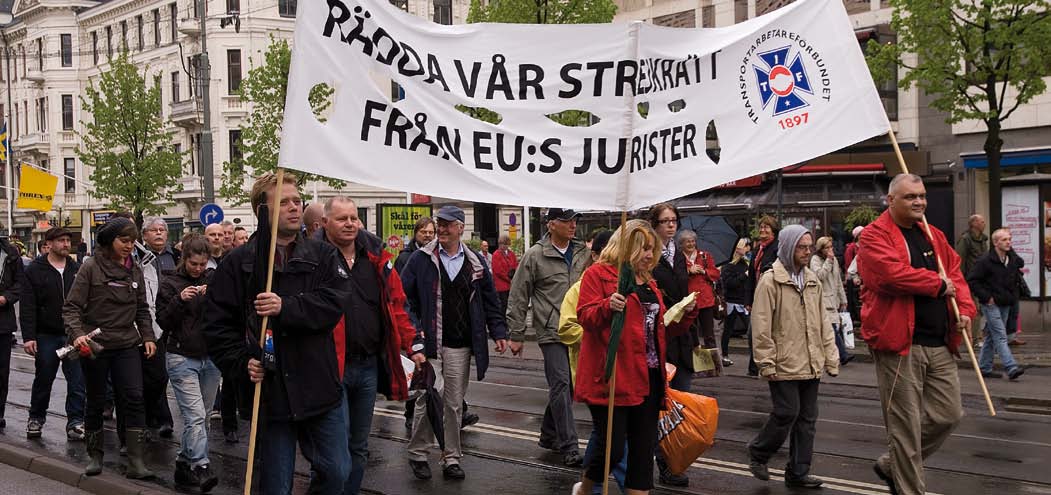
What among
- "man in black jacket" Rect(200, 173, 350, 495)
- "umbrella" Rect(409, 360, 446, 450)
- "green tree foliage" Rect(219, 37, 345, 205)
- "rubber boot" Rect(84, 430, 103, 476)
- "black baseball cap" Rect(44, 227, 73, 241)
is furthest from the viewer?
"green tree foliage" Rect(219, 37, 345, 205)

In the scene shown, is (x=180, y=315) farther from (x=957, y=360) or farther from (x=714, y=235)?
(x=714, y=235)

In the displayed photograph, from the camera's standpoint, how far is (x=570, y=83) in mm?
6535

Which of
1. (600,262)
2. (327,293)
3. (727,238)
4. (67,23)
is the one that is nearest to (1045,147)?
(727,238)

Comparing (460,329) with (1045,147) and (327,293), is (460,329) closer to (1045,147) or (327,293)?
(327,293)

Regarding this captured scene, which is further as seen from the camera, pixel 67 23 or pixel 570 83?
pixel 67 23

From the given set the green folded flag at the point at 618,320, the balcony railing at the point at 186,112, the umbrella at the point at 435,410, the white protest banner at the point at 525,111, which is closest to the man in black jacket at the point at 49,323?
the umbrella at the point at 435,410

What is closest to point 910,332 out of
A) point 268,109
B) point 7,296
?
point 7,296

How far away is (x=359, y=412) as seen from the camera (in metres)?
6.98

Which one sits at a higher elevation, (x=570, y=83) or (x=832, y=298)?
(x=570, y=83)

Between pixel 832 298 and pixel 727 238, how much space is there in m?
14.2

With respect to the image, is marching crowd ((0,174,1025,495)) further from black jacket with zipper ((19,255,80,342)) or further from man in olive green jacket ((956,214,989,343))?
man in olive green jacket ((956,214,989,343))

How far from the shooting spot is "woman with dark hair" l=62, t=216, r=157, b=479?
861 centimetres

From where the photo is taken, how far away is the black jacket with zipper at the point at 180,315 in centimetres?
841

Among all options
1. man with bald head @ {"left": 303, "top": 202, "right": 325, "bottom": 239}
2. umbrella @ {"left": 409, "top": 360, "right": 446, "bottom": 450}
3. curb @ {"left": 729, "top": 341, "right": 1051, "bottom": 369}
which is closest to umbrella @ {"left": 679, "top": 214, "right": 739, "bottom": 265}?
curb @ {"left": 729, "top": 341, "right": 1051, "bottom": 369}
